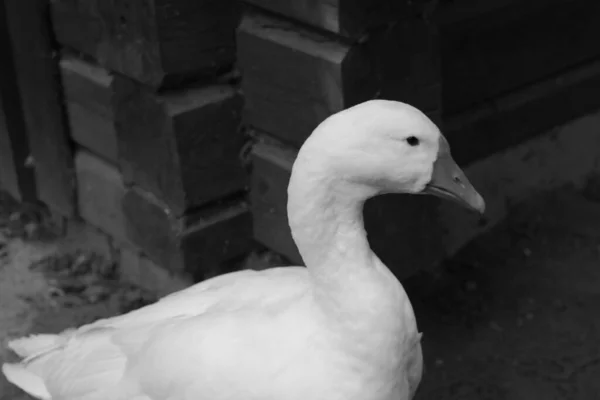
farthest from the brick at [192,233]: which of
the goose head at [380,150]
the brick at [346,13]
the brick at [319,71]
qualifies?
the goose head at [380,150]

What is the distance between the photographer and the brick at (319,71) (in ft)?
6.38

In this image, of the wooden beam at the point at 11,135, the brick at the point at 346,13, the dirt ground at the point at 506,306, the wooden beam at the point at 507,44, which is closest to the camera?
the brick at the point at 346,13

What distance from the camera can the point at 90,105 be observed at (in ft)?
8.33

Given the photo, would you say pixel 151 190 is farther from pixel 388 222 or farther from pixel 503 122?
pixel 503 122

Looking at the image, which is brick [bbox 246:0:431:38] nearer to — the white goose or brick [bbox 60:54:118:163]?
the white goose

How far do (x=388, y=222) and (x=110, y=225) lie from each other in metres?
0.92

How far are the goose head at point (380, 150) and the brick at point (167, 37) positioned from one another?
0.73 m

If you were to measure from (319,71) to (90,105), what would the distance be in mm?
846

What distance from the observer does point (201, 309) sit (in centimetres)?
178

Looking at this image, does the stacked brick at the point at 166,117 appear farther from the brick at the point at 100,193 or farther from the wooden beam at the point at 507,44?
the wooden beam at the point at 507,44

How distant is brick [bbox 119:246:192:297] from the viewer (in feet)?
8.36

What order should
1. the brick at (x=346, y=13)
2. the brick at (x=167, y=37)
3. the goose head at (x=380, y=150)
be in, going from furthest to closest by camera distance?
the brick at (x=167, y=37)
the brick at (x=346, y=13)
the goose head at (x=380, y=150)

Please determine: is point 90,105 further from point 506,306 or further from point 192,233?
point 506,306

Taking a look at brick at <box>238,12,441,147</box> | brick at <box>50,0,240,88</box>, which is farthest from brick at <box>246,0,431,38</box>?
brick at <box>50,0,240,88</box>
